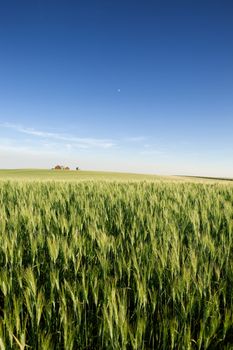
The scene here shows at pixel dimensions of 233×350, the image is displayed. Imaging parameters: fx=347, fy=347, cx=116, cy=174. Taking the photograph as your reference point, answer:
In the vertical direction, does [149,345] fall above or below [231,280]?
below

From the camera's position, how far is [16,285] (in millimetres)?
2270

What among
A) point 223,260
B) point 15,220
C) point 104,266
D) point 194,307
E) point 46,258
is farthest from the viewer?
point 15,220

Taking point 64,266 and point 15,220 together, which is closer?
point 64,266

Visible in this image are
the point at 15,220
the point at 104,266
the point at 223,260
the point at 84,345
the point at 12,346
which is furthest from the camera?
the point at 15,220

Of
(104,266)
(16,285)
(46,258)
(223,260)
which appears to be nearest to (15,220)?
(46,258)

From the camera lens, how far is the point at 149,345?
1710mm

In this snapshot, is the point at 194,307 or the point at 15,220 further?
the point at 15,220

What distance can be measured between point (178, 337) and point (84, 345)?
45cm

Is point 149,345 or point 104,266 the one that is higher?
point 104,266

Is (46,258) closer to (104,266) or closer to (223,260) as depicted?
(104,266)

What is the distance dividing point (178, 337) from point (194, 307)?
0.31 metres

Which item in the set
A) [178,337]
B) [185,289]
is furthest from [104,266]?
[178,337]

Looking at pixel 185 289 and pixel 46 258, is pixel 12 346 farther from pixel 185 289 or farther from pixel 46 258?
pixel 46 258

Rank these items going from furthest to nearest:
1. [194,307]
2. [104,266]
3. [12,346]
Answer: [104,266], [194,307], [12,346]
